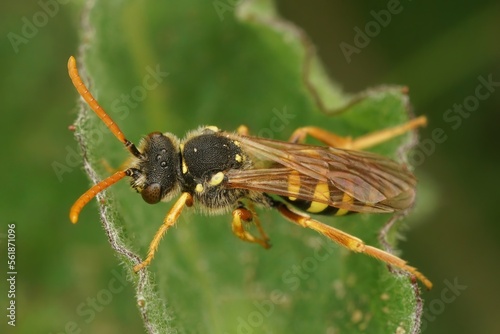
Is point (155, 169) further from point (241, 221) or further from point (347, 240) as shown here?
point (347, 240)

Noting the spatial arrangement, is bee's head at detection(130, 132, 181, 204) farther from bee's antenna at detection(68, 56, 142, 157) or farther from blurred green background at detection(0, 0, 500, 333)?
blurred green background at detection(0, 0, 500, 333)

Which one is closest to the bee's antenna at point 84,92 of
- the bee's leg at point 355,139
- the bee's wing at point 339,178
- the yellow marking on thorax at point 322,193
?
the bee's wing at point 339,178

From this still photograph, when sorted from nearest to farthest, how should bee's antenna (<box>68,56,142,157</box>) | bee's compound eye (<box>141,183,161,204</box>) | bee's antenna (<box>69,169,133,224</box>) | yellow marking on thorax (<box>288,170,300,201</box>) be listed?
bee's antenna (<box>69,169,133,224</box>) → bee's antenna (<box>68,56,142,157</box>) → bee's compound eye (<box>141,183,161,204</box>) → yellow marking on thorax (<box>288,170,300,201</box>)

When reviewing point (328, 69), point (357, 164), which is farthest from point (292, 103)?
point (328, 69)

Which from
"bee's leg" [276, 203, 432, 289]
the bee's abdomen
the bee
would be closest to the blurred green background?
the bee

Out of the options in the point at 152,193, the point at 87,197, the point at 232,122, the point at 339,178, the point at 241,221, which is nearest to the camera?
the point at 87,197

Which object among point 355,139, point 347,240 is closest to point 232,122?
point 355,139

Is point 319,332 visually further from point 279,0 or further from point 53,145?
point 279,0

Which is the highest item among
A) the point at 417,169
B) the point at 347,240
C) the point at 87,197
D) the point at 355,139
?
the point at 87,197
